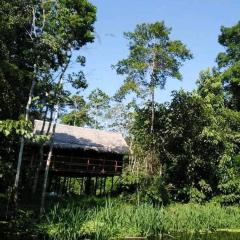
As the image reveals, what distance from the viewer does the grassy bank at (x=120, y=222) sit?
1449cm

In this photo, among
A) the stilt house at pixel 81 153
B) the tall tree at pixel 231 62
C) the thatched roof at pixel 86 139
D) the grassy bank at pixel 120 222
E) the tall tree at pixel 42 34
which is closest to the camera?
the grassy bank at pixel 120 222

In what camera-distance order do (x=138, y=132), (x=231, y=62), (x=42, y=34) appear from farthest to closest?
(x=231, y=62), (x=138, y=132), (x=42, y=34)

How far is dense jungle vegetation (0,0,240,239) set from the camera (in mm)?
16516

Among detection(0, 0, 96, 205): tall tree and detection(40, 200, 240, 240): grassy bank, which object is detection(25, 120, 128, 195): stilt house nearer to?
detection(0, 0, 96, 205): tall tree

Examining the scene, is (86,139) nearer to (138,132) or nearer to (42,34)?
(138,132)

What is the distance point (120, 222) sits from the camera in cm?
1568

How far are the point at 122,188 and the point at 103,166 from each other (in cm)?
249

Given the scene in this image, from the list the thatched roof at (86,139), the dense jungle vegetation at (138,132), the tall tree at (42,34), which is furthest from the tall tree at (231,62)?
the tall tree at (42,34)

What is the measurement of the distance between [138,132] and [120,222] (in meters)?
13.3

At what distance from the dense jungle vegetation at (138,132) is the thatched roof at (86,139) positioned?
4.49 ft

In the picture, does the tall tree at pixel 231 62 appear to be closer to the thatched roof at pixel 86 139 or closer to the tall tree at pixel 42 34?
the thatched roof at pixel 86 139

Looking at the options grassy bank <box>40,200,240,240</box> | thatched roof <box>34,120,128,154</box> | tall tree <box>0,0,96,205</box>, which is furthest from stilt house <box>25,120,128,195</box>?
grassy bank <box>40,200,240,240</box>

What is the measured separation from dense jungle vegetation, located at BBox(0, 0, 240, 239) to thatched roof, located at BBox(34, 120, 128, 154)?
4.49ft

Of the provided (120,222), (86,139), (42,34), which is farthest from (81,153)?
(120,222)
